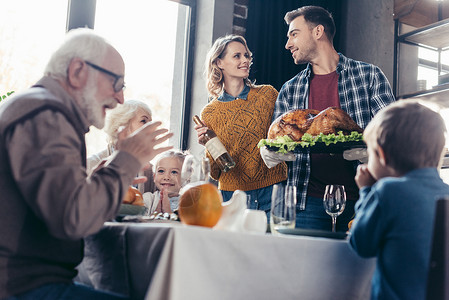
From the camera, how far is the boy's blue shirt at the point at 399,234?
1.11 meters

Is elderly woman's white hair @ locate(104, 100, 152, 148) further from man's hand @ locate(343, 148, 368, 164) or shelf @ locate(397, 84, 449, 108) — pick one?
shelf @ locate(397, 84, 449, 108)

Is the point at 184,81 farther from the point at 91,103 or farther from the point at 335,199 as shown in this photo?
the point at 91,103

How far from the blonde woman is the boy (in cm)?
141

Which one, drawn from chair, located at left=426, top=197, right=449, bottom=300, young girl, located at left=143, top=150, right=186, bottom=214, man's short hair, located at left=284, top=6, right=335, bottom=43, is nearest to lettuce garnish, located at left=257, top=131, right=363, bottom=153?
chair, located at left=426, top=197, right=449, bottom=300

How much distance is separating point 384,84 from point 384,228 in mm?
A: 1557

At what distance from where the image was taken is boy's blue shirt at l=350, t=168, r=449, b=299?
1105 mm

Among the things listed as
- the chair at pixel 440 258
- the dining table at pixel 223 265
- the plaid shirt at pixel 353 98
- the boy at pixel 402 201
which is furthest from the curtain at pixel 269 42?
the chair at pixel 440 258

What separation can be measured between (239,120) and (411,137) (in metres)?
1.62

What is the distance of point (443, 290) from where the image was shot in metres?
0.97

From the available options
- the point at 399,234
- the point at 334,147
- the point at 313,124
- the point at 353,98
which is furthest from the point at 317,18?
the point at 399,234

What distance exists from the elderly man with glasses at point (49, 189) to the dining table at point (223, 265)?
8 centimetres

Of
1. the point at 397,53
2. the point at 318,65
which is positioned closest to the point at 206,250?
the point at 318,65

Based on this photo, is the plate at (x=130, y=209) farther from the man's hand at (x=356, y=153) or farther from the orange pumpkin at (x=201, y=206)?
the man's hand at (x=356, y=153)

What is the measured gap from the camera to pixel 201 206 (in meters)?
1.22
